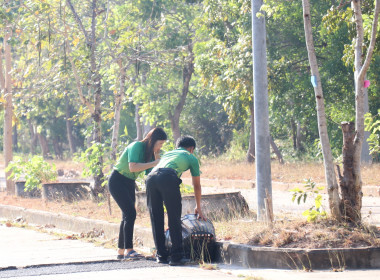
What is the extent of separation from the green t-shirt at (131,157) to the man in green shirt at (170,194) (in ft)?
1.54

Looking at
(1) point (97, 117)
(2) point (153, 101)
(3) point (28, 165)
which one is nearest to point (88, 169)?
(1) point (97, 117)

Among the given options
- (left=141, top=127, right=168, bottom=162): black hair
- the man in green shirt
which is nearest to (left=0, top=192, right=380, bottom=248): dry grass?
the man in green shirt

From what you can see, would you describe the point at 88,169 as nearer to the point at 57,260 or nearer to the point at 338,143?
the point at 57,260

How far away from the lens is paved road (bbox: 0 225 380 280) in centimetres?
725

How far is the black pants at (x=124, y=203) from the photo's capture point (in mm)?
8820

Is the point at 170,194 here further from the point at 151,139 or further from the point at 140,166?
the point at 151,139

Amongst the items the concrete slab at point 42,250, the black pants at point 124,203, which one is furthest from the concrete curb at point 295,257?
the concrete slab at point 42,250

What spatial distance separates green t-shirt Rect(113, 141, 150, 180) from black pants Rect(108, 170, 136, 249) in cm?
7

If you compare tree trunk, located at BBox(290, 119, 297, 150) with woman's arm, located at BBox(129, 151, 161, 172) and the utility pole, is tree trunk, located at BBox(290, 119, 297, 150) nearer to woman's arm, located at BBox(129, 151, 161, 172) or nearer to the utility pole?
the utility pole

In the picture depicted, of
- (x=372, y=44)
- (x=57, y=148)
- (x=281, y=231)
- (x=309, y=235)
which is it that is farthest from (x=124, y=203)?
(x=57, y=148)

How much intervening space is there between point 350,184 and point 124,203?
9.31 feet

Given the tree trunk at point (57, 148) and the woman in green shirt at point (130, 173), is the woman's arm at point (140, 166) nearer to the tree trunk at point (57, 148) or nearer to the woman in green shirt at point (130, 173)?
the woman in green shirt at point (130, 173)

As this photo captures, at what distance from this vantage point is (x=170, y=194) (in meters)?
8.13

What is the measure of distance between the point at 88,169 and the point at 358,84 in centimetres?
752
